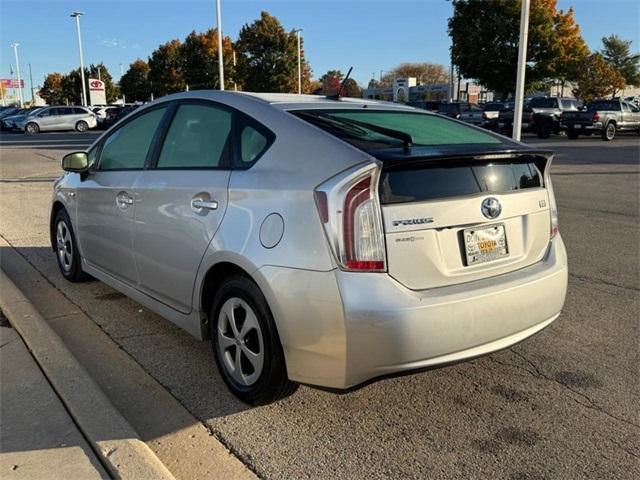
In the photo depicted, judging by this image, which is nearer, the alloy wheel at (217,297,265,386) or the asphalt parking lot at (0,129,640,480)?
the asphalt parking lot at (0,129,640,480)

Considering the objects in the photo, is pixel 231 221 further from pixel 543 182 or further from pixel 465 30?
pixel 465 30

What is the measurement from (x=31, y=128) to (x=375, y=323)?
3779 cm

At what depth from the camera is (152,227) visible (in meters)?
3.68

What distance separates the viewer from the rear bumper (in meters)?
2.55

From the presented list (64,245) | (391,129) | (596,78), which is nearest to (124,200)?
(64,245)

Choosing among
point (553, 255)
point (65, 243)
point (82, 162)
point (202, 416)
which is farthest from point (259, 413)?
point (65, 243)

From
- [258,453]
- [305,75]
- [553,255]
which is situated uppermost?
[305,75]

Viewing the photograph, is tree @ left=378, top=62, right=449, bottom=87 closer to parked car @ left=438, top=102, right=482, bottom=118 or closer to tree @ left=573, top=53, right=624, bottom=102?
tree @ left=573, top=53, right=624, bottom=102

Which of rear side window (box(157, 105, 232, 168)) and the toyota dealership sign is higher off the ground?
the toyota dealership sign

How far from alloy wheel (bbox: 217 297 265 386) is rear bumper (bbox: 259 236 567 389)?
255 millimetres

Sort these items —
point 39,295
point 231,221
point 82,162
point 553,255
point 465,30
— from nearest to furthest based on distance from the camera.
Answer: point 231,221, point 553,255, point 82,162, point 39,295, point 465,30

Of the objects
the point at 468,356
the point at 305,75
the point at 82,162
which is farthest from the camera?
the point at 305,75

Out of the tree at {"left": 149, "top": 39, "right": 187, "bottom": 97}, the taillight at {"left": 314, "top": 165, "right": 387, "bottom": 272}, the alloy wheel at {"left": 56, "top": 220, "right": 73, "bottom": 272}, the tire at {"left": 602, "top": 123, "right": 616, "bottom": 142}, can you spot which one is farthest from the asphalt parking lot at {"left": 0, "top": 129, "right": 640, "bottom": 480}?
the tree at {"left": 149, "top": 39, "right": 187, "bottom": 97}

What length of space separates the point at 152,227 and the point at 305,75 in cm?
5702
